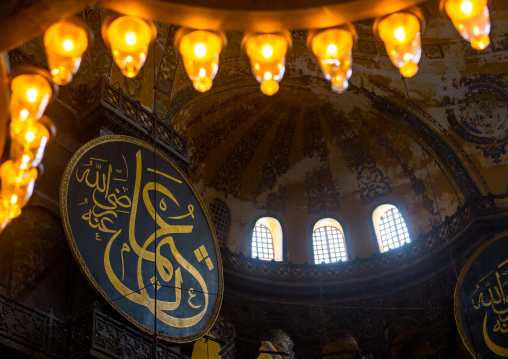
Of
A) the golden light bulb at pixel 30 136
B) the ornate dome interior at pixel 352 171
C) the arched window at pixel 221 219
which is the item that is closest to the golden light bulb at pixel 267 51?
the golden light bulb at pixel 30 136

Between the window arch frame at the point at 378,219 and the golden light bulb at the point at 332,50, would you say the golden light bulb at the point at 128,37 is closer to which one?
the golden light bulb at the point at 332,50

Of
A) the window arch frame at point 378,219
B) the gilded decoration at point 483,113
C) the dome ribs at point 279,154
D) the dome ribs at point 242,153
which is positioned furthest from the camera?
the dome ribs at point 279,154

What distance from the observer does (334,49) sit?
272 cm

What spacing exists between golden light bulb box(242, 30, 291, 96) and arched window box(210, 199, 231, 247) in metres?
8.50

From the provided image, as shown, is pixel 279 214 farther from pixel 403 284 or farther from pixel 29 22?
pixel 29 22

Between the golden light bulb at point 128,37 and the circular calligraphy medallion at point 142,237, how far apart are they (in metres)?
4.01

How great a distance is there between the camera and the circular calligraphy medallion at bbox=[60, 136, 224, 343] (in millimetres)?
6918

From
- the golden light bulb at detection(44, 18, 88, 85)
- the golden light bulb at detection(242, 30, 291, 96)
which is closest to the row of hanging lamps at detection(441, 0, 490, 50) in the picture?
the golden light bulb at detection(242, 30, 291, 96)

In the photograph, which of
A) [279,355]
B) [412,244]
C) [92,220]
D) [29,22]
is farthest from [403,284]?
[29,22]

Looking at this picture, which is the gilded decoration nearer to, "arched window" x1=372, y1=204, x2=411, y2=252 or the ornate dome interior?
the ornate dome interior

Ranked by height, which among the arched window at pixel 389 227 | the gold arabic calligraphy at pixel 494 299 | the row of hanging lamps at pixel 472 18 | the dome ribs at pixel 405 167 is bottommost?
the row of hanging lamps at pixel 472 18

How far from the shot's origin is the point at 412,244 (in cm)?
1104

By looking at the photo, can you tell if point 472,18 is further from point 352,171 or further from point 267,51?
point 352,171

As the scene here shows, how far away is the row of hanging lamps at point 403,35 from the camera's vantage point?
266cm
